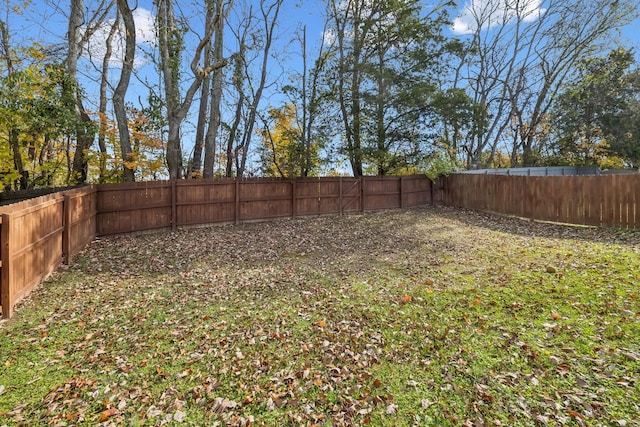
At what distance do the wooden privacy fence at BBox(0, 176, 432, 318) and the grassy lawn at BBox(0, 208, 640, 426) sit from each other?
1.54 ft

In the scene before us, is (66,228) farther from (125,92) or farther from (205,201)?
(125,92)

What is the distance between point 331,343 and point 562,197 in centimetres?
1086

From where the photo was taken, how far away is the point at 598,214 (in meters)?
9.78

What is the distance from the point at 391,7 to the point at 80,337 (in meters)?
14.9

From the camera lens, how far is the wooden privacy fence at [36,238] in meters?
3.96

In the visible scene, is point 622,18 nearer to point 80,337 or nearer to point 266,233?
point 266,233

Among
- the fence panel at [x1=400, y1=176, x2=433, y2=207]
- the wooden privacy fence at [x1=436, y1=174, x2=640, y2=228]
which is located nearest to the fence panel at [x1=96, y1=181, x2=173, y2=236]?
the fence panel at [x1=400, y1=176, x2=433, y2=207]

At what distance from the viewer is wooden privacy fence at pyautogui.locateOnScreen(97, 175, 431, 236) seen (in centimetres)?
880

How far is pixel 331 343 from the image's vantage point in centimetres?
352

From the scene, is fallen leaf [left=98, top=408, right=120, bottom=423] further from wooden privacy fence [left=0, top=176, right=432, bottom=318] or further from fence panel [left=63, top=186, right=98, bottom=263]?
fence panel [left=63, top=186, right=98, bottom=263]

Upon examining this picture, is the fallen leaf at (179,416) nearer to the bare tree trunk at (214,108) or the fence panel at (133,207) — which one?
the fence panel at (133,207)

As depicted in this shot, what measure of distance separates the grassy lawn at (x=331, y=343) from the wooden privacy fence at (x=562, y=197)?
3.44 m

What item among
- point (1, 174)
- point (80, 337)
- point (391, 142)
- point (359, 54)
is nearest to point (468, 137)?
point (391, 142)

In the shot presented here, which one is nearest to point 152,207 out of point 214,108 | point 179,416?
point 214,108
